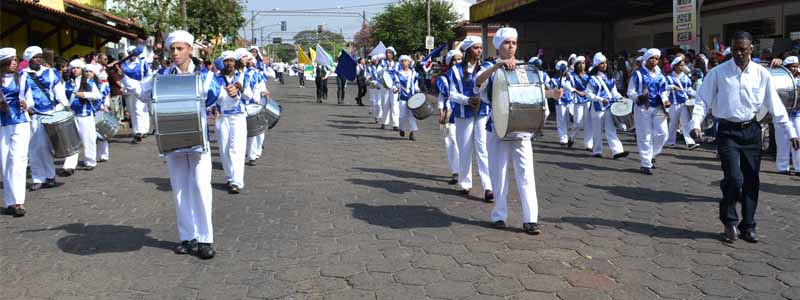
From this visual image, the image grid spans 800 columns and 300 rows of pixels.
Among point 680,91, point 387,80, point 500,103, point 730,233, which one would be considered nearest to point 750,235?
point 730,233

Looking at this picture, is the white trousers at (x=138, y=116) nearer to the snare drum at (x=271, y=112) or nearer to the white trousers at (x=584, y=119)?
the snare drum at (x=271, y=112)

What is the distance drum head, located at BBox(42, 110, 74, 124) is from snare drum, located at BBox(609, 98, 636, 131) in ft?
26.4

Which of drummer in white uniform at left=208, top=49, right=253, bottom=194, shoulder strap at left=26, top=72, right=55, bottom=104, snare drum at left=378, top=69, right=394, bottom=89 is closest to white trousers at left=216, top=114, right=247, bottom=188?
drummer in white uniform at left=208, top=49, right=253, bottom=194

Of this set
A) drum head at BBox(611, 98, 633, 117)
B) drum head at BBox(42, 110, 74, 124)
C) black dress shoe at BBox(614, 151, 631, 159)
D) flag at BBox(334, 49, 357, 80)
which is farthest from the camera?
flag at BBox(334, 49, 357, 80)

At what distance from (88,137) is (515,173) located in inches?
293

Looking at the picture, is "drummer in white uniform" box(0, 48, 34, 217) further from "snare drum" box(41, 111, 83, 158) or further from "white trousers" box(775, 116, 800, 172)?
"white trousers" box(775, 116, 800, 172)

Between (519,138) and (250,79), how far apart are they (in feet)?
15.9

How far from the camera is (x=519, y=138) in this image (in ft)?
22.5

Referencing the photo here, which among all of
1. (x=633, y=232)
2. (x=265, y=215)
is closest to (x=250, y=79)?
(x=265, y=215)

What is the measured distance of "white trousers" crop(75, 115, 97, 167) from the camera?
11.6m

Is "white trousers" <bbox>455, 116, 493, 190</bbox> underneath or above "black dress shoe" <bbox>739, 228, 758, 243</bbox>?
above

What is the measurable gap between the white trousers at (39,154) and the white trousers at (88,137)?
140 cm

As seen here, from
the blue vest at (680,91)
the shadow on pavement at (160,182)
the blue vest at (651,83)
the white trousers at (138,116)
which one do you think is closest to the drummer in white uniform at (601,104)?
the blue vest at (651,83)

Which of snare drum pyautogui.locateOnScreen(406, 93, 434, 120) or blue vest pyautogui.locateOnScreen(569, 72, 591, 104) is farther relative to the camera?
blue vest pyautogui.locateOnScreen(569, 72, 591, 104)
